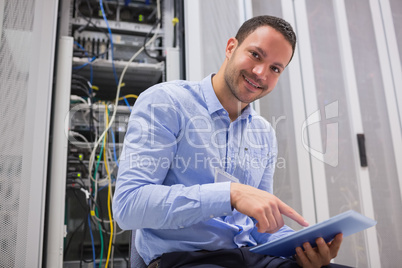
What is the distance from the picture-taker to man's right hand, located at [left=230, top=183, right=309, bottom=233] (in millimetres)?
632

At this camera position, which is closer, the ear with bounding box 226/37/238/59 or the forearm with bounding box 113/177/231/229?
the forearm with bounding box 113/177/231/229

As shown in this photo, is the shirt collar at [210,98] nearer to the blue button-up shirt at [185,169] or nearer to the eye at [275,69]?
the blue button-up shirt at [185,169]

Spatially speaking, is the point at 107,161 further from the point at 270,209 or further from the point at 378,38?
the point at 378,38

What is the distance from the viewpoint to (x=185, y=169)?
853mm

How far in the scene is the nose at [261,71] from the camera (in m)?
0.96

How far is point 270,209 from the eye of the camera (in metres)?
0.64

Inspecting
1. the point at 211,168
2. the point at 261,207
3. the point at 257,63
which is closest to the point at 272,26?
the point at 257,63

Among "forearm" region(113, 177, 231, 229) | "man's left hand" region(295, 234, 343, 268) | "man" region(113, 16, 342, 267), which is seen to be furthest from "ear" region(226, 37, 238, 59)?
"man's left hand" region(295, 234, 343, 268)

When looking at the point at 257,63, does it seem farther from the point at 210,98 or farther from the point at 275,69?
the point at 210,98

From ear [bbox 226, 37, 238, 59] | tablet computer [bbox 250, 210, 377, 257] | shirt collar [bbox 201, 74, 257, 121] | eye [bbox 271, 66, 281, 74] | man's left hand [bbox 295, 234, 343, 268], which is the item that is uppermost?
ear [bbox 226, 37, 238, 59]

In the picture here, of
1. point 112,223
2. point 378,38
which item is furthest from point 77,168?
point 378,38

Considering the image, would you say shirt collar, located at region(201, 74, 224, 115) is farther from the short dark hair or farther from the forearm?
the forearm

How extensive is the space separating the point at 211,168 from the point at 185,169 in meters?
0.08

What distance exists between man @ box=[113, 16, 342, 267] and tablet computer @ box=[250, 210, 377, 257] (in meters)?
0.03
